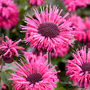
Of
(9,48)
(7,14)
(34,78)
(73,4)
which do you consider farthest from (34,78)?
(73,4)

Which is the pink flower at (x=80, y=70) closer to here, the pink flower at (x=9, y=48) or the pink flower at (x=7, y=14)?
the pink flower at (x=9, y=48)

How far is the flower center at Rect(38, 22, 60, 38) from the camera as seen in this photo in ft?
1.83

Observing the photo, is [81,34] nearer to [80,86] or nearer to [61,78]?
[61,78]

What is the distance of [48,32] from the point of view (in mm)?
560

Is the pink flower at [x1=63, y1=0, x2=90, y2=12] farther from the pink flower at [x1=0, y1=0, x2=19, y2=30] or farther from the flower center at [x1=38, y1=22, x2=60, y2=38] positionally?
the flower center at [x1=38, y1=22, x2=60, y2=38]

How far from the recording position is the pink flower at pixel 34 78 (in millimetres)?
453

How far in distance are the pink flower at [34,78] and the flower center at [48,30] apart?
92 mm

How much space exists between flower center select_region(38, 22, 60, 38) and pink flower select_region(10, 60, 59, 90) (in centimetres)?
9

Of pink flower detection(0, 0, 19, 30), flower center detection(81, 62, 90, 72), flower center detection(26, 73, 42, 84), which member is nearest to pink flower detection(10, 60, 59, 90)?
flower center detection(26, 73, 42, 84)

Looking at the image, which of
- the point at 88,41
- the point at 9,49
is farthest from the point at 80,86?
the point at 88,41

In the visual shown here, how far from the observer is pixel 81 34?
0.90m

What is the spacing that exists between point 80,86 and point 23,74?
0.18 metres

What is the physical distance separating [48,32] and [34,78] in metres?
0.15

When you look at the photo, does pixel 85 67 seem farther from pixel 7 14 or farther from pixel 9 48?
pixel 7 14
